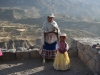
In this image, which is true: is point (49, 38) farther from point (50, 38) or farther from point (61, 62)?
point (61, 62)

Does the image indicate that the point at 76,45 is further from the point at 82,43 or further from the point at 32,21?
the point at 32,21

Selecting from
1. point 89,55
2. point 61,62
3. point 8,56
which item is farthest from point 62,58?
point 8,56

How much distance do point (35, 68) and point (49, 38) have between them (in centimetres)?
109

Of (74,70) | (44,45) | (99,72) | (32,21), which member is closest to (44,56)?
(44,45)

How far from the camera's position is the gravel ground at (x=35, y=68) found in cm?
536

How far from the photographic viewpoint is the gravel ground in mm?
5363

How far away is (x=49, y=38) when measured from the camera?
616 centimetres

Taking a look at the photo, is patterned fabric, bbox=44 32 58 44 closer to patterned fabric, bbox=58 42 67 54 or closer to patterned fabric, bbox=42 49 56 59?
patterned fabric, bbox=42 49 56 59

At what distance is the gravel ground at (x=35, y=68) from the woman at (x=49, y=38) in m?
0.32

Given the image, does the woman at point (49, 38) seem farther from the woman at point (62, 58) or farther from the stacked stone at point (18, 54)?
the woman at point (62, 58)

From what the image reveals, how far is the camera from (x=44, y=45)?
6.21 meters

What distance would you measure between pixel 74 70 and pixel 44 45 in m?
1.34

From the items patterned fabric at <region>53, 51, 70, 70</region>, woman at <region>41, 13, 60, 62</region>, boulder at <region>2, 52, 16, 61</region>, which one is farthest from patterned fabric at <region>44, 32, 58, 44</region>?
boulder at <region>2, 52, 16, 61</region>

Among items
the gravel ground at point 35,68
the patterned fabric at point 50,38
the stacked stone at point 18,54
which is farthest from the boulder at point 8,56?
the patterned fabric at point 50,38
